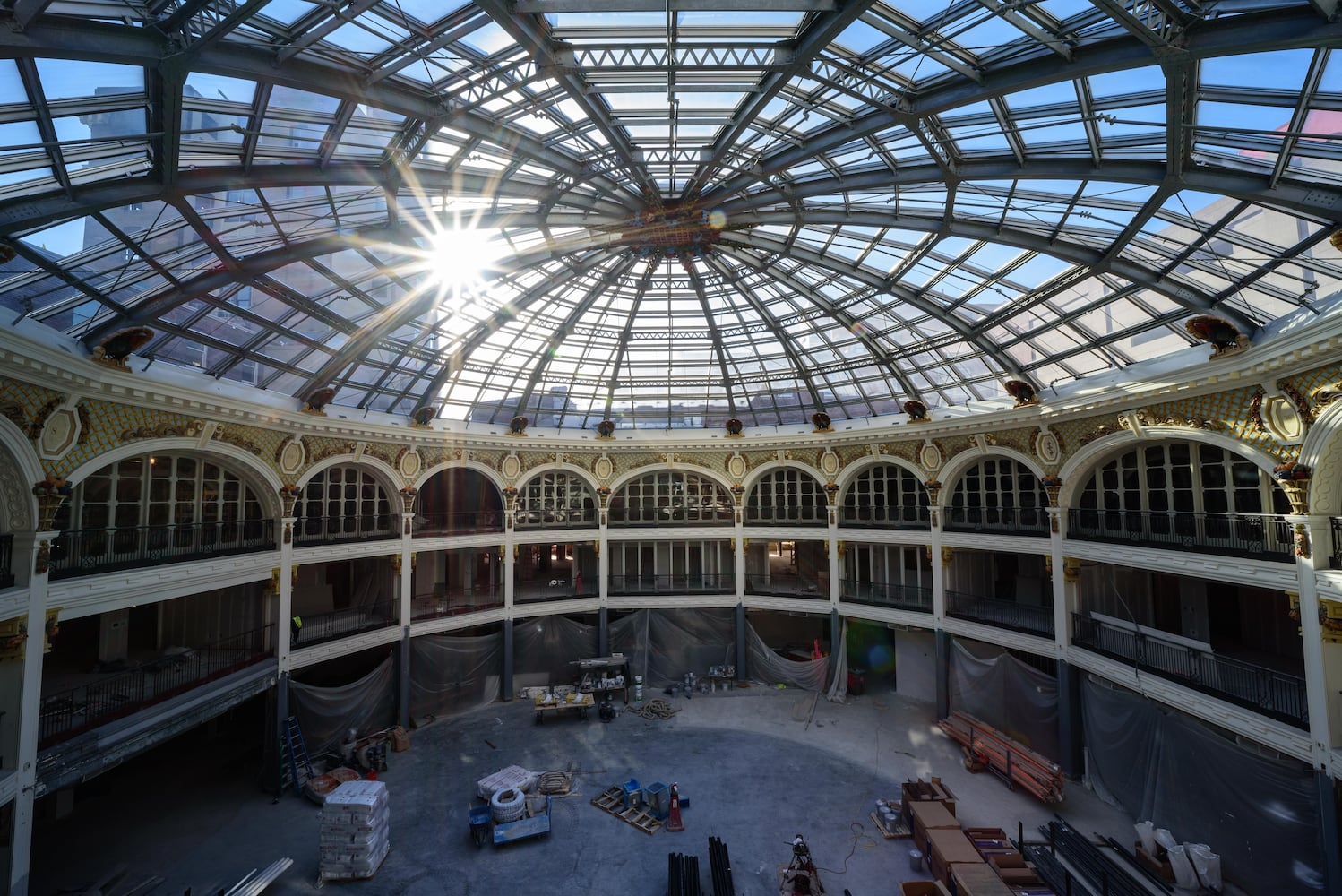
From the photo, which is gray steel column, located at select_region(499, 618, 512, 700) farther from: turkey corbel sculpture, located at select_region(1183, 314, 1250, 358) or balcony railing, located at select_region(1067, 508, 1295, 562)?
turkey corbel sculpture, located at select_region(1183, 314, 1250, 358)

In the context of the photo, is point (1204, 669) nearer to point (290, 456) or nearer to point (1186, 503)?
point (1186, 503)

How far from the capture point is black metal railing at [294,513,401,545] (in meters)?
21.3

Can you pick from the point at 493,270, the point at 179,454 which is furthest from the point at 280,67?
the point at 179,454

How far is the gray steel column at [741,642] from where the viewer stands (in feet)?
91.0

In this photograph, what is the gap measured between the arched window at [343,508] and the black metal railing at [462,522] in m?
1.71

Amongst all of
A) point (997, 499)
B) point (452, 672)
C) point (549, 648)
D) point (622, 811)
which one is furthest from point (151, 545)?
point (997, 499)

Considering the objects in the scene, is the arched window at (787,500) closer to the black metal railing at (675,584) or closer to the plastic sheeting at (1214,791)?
the black metal railing at (675,584)

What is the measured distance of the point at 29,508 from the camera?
1230 cm

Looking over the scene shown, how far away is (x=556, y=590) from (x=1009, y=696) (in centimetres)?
1908

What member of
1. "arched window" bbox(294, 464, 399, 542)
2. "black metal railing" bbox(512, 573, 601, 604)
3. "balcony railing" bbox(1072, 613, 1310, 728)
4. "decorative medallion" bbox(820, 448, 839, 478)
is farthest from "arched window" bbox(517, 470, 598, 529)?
"balcony railing" bbox(1072, 613, 1310, 728)

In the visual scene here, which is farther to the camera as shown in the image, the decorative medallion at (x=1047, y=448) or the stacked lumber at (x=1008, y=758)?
the decorative medallion at (x=1047, y=448)

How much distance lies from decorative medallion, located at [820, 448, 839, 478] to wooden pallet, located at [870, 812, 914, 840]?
46.8 ft

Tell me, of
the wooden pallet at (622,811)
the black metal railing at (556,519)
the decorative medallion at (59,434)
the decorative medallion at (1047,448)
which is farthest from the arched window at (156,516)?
the decorative medallion at (1047,448)

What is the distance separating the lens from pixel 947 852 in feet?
45.8
